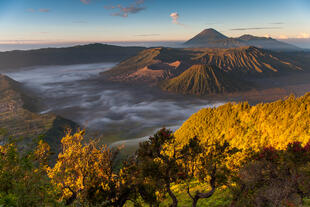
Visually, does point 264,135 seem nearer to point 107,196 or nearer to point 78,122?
point 107,196

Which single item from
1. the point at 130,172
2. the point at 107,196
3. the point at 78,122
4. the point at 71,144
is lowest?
the point at 78,122

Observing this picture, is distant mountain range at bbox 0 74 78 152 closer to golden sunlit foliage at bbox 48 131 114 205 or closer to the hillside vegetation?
golden sunlit foliage at bbox 48 131 114 205

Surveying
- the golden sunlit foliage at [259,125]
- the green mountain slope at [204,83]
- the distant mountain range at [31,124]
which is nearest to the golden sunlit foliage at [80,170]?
the golden sunlit foliage at [259,125]

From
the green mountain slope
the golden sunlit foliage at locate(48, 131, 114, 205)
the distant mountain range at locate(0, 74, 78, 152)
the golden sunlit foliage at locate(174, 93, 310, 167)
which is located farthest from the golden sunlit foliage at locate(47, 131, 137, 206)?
the green mountain slope

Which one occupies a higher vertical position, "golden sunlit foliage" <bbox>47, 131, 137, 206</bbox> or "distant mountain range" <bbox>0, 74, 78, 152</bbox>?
"golden sunlit foliage" <bbox>47, 131, 137, 206</bbox>

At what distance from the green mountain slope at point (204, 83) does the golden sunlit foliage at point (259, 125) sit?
417 feet

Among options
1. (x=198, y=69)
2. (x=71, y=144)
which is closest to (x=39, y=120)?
(x=71, y=144)

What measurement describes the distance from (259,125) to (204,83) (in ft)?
454

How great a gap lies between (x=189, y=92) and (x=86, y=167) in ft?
472

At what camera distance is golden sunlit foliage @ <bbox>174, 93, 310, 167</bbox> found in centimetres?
1978

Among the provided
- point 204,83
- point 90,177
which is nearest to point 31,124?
point 90,177

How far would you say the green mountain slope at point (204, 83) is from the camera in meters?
154

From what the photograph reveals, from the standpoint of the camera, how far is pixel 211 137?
27.2 m

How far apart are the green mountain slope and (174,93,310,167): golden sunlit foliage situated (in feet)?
417
